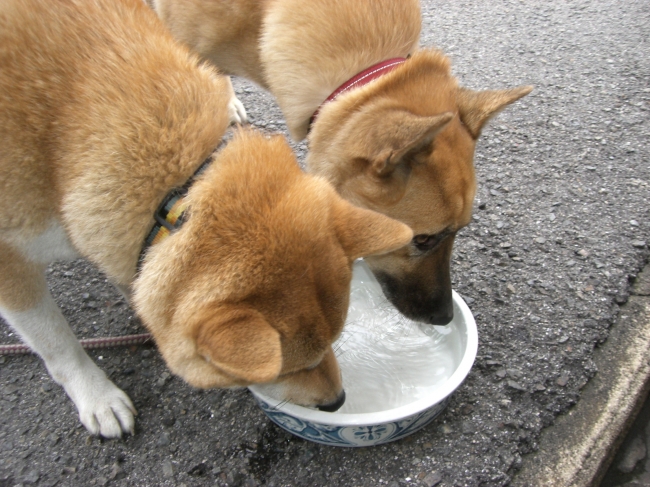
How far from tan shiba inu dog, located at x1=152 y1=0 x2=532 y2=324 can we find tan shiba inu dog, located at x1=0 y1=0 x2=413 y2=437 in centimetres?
49

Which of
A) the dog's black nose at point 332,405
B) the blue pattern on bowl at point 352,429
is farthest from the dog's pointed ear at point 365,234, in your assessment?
the blue pattern on bowl at point 352,429

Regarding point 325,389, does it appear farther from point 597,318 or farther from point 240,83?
point 240,83

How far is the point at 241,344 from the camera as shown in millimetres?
1245

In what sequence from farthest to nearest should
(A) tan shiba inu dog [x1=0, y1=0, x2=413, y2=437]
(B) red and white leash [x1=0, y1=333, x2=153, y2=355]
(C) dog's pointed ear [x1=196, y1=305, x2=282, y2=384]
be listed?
(B) red and white leash [x1=0, y1=333, x2=153, y2=355] < (A) tan shiba inu dog [x1=0, y1=0, x2=413, y2=437] < (C) dog's pointed ear [x1=196, y1=305, x2=282, y2=384]

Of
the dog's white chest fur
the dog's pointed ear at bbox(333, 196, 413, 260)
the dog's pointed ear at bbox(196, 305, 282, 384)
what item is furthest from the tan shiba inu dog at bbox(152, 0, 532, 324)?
the dog's white chest fur

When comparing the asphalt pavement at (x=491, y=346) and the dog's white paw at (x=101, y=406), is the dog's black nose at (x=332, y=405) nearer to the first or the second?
the asphalt pavement at (x=491, y=346)

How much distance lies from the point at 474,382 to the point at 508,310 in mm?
529

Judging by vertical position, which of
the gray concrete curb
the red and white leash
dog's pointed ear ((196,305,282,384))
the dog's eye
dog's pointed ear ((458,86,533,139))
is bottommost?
the gray concrete curb

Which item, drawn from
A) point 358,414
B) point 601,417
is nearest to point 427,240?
point 358,414

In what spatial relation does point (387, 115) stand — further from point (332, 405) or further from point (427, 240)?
point (332, 405)

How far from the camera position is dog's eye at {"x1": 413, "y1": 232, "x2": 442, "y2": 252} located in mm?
2234

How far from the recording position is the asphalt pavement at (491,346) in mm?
2043

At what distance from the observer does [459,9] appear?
587cm

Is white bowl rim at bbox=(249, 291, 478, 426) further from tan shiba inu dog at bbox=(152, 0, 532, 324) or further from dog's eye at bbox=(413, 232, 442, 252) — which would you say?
dog's eye at bbox=(413, 232, 442, 252)
